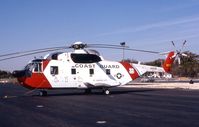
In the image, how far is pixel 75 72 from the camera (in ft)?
114

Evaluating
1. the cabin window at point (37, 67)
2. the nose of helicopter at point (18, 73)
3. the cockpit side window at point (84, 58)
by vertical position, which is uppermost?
the cockpit side window at point (84, 58)

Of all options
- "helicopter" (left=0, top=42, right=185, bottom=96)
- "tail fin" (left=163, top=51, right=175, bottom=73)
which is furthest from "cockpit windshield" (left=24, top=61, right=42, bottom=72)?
"tail fin" (left=163, top=51, right=175, bottom=73)

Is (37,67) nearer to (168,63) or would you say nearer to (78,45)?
(78,45)

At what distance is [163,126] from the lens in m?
12.7

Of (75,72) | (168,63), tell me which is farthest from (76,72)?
(168,63)

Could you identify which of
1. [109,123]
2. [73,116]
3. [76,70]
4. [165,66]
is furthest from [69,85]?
[109,123]

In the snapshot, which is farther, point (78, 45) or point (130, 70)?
point (130, 70)

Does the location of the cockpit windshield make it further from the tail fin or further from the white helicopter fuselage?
the tail fin

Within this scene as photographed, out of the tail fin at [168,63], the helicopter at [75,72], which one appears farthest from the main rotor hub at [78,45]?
the tail fin at [168,63]

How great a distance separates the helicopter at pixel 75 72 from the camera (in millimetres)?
33469

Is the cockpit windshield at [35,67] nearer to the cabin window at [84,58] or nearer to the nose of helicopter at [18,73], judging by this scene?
the nose of helicopter at [18,73]

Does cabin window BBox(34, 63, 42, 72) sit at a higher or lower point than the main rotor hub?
lower

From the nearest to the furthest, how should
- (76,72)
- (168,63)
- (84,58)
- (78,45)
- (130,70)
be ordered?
(78,45) < (76,72) < (84,58) < (130,70) < (168,63)

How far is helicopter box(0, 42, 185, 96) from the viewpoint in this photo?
110 feet
